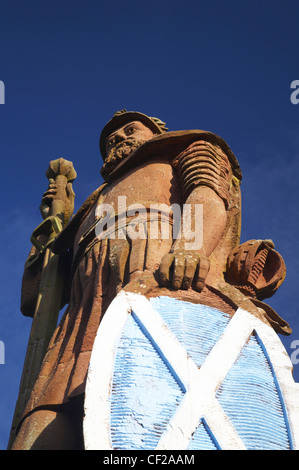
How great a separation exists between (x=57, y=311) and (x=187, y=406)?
307 cm

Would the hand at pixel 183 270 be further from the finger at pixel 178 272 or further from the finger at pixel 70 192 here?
the finger at pixel 70 192

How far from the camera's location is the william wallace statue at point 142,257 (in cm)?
509

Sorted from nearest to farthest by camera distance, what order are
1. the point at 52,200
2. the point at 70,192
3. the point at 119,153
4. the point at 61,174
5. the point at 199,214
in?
the point at 199,214 < the point at 119,153 < the point at 52,200 < the point at 70,192 < the point at 61,174

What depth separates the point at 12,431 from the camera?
604 cm

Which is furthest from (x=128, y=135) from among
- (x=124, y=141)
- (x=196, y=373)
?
(x=196, y=373)

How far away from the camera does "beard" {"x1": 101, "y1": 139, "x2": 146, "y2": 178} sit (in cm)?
708

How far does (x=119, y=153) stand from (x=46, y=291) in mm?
1600

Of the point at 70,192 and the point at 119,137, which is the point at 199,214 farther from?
the point at 70,192

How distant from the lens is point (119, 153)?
7.11 meters

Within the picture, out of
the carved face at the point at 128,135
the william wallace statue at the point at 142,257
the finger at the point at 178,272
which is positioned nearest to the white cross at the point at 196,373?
the william wallace statue at the point at 142,257

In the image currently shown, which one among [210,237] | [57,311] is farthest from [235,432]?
[57,311]

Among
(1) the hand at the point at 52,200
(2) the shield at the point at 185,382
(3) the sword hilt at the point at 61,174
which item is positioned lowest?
(2) the shield at the point at 185,382

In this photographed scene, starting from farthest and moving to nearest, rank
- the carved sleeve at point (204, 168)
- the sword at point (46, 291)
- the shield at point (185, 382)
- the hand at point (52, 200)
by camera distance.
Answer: the hand at point (52, 200)
the sword at point (46, 291)
the carved sleeve at point (204, 168)
the shield at point (185, 382)

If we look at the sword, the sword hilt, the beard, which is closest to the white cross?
the sword
